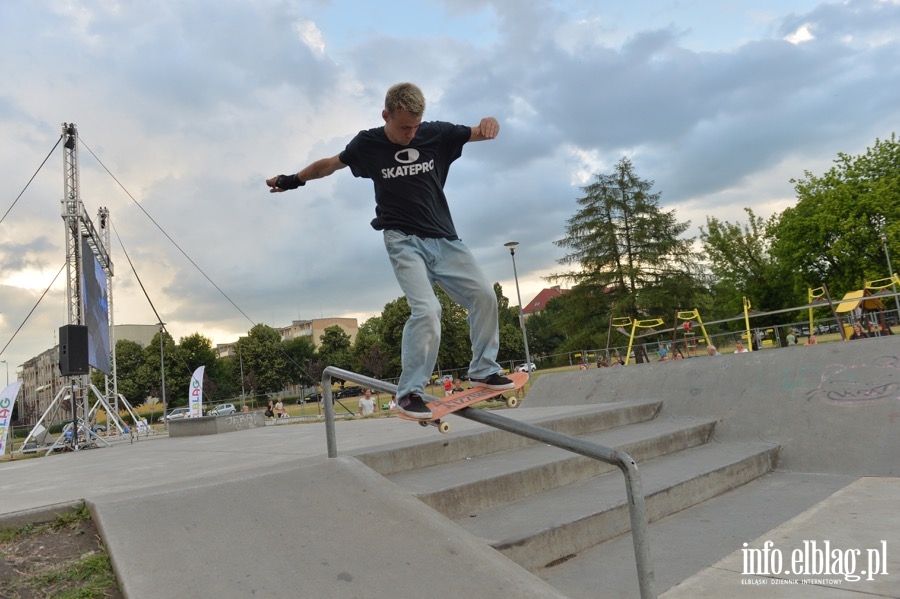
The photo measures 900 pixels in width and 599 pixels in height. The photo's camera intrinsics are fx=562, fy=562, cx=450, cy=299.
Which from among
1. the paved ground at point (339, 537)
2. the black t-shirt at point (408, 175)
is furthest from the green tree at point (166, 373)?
the black t-shirt at point (408, 175)

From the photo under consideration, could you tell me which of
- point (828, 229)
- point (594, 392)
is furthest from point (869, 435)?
point (828, 229)

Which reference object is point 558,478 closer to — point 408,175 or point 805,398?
point 408,175

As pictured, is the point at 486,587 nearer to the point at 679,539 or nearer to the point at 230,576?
the point at 230,576

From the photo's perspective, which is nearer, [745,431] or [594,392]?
[745,431]

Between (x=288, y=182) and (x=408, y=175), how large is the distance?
87cm

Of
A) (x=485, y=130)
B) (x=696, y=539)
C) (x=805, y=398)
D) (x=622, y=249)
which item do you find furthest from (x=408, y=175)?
(x=622, y=249)

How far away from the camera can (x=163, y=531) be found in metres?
2.69

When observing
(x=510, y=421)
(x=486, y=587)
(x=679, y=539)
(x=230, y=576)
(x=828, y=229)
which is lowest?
(x=679, y=539)

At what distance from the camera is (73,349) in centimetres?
1278

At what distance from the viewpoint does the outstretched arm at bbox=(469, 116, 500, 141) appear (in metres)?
3.39

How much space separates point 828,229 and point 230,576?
38.9m

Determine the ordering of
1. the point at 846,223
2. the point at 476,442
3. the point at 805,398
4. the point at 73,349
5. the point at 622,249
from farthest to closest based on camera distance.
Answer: the point at 622,249
the point at 846,223
the point at 73,349
the point at 805,398
the point at 476,442

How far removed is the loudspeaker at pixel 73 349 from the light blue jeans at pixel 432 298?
490 inches

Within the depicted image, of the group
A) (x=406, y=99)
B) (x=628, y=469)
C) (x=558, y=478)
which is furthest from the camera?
(x=558, y=478)
